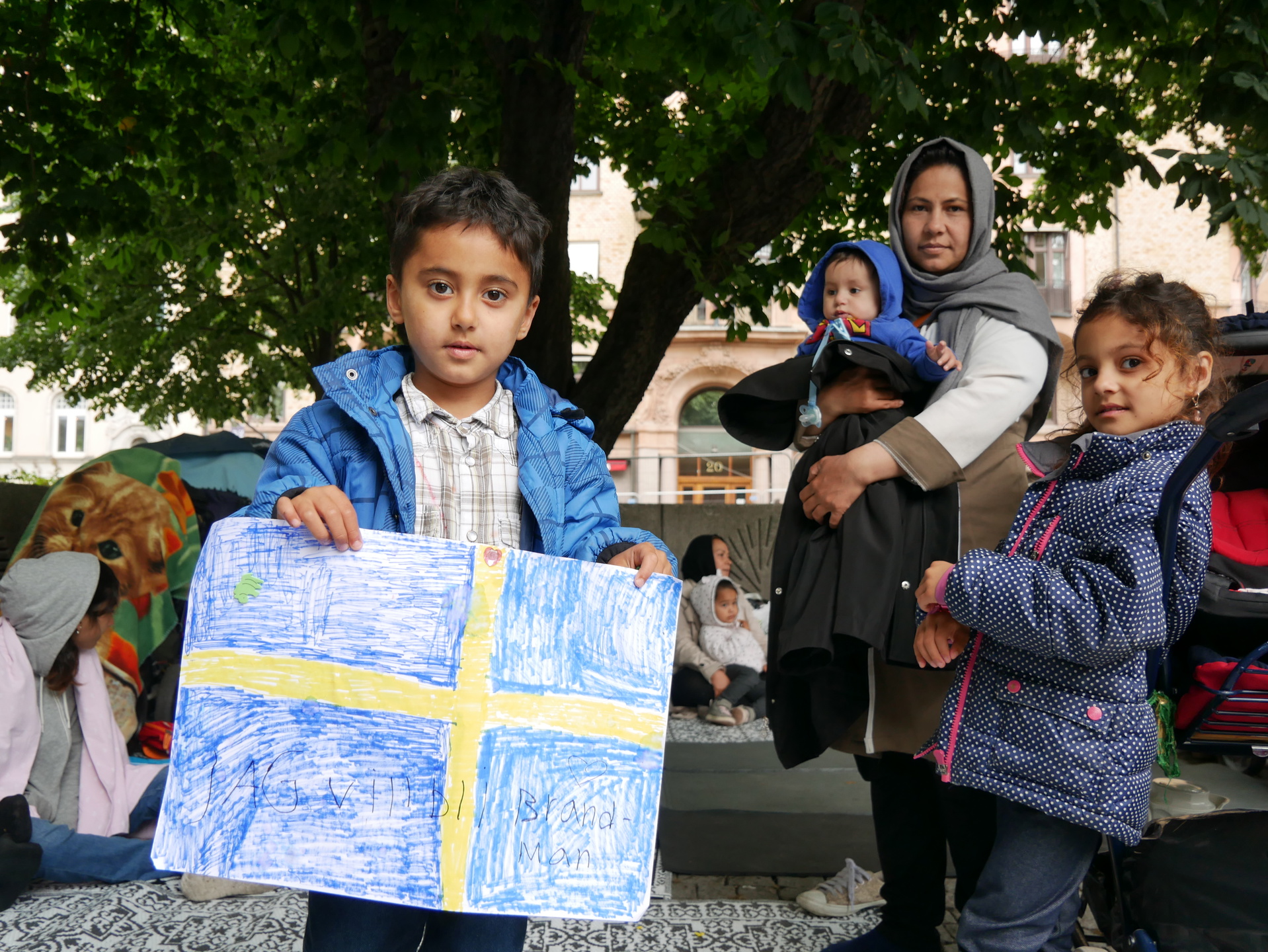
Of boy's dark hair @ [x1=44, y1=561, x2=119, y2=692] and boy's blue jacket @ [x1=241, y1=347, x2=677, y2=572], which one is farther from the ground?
boy's blue jacket @ [x1=241, y1=347, x2=677, y2=572]

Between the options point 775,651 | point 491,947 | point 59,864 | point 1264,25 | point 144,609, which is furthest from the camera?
point 144,609

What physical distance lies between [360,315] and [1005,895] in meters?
11.5

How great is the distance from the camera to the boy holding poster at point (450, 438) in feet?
5.79

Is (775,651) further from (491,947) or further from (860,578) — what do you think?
(491,947)

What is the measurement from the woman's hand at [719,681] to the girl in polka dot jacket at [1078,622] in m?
5.37

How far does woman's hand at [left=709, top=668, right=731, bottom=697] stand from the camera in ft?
24.5

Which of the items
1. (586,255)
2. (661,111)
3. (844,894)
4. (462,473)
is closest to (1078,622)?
(462,473)

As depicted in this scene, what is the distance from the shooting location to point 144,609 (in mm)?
5047

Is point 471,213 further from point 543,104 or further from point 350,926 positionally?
point 543,104

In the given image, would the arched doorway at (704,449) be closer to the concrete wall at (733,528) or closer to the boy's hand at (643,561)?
the concrete wall at (733,528)

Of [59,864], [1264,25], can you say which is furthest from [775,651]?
[1264,25]

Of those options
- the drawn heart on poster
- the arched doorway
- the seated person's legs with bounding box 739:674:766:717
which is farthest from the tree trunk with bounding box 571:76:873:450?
the arched doorway

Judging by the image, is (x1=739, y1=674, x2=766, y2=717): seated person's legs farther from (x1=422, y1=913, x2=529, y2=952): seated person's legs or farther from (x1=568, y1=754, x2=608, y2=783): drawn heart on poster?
(x1=568, y1=754, x2=608, y2=783): drawn heart on poster

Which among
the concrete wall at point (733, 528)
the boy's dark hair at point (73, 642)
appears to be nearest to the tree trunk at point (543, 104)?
the boy's dark hair at point (73, 642)
